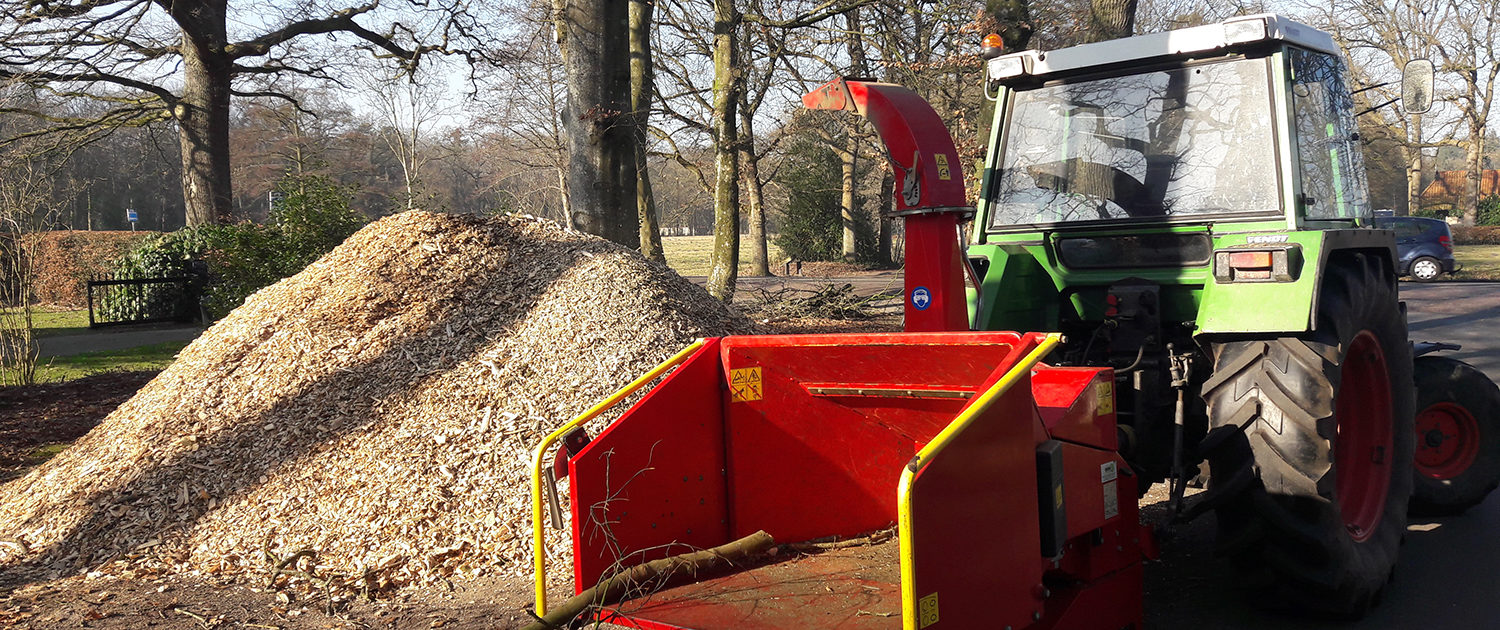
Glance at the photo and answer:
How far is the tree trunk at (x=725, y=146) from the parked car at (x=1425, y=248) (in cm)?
1432

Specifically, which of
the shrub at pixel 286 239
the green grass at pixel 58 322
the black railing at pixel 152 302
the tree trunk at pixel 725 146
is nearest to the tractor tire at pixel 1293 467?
the shrub at pixel 286 239

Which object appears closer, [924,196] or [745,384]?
[745,384]

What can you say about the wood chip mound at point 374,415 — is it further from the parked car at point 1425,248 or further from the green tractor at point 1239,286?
the parked car at point 1425,248

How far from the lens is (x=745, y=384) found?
150 inches

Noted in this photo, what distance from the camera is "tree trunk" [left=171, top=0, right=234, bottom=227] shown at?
1739 cm

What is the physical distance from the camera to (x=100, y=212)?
38.2 meters

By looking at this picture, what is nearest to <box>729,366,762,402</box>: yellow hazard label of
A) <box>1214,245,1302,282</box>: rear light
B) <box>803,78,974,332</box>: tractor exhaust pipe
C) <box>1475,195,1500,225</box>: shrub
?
<box>803,78,974,332</box>: tractor exhaust pipe

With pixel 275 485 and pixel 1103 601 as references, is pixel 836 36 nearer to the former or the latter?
pixel 275 485

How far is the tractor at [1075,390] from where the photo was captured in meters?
3.11

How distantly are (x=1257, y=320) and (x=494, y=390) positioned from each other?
3.93 metres

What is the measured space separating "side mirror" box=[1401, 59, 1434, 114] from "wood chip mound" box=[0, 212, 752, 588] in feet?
13.3

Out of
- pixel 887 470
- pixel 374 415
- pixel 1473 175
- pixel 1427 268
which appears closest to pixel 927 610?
pixel 887 470

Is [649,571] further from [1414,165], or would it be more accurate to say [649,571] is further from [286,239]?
[1414,165]

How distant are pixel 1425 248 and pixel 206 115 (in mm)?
23724
